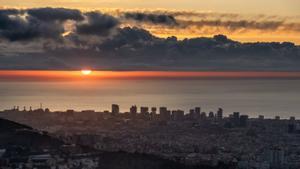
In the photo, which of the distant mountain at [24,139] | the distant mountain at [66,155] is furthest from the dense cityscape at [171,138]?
the distant mountain at [24,139]

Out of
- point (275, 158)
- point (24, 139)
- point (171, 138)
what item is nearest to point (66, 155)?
point (24, 139)

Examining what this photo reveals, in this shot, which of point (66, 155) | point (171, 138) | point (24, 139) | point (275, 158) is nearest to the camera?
point (66, 155)

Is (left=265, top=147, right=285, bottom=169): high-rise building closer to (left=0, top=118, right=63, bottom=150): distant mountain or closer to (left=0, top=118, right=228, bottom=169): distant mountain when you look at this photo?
(left=0, top=118, right=228, bottom=169): distant mountain

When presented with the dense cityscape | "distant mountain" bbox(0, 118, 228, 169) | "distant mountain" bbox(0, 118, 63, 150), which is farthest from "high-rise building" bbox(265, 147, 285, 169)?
"distant mountain" bbox(0, 118, 63, 150)

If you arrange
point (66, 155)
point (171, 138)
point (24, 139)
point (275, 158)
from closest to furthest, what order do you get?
point (66, 155)
point (24, 139)
point (275, 158)
point (171, 138)

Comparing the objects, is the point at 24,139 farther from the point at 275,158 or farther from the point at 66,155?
the point at 275,158

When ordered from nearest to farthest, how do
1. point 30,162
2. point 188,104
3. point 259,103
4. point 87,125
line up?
point 30,162, point 87,125, point 188,104, point 259,103

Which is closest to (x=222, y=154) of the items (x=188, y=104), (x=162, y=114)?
(x=162, y=114)

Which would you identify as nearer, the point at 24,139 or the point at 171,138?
the point at 24,139

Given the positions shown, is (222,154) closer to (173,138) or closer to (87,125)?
(173,138)
